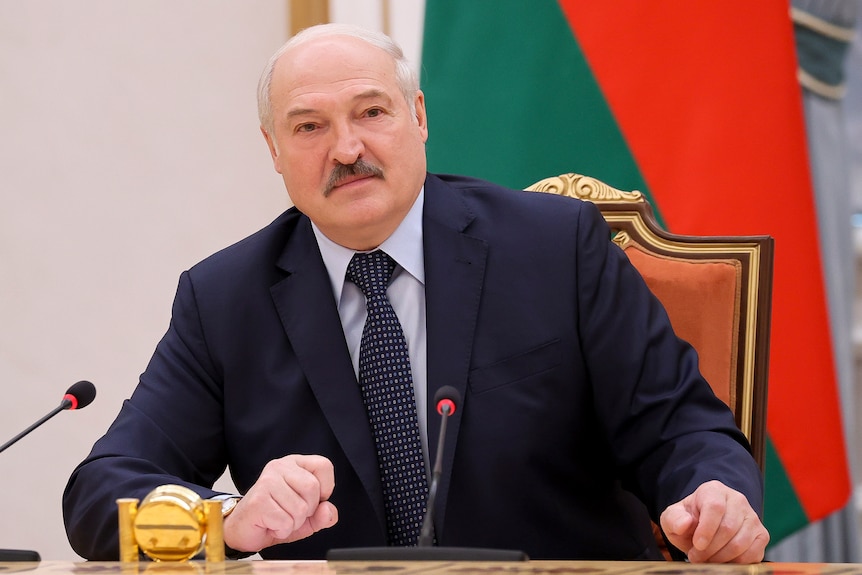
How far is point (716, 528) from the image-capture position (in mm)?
1548

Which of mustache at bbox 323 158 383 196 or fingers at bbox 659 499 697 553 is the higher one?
mustache at bbox 323 158 383 196

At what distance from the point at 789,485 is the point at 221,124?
7.11ft

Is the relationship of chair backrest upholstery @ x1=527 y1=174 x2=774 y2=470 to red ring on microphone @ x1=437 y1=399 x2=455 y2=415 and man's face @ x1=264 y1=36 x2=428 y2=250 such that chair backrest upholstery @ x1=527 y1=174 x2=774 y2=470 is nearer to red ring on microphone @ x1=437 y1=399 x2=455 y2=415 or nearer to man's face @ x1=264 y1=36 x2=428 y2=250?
man's face @ x1=264 y1=36 x2=428 y2=250

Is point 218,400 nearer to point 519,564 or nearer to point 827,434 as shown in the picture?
point 519,564

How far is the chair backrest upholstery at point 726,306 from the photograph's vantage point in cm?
231

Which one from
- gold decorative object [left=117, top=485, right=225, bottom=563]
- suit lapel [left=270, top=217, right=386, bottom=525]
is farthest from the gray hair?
gold decorative object [left=117, top=485, right=225, bottom=563]

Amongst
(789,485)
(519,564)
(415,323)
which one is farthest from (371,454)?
(789,485)

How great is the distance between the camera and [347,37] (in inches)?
86.8

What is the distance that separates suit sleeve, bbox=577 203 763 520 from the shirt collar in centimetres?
31

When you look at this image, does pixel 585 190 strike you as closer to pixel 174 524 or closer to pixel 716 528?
pixel 716 528

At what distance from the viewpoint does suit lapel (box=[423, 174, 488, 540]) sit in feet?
6.56

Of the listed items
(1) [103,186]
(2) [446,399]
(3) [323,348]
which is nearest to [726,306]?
(3) [323,348]

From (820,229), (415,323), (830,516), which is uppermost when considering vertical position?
(820,229)

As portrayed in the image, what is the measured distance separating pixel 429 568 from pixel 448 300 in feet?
2.70
